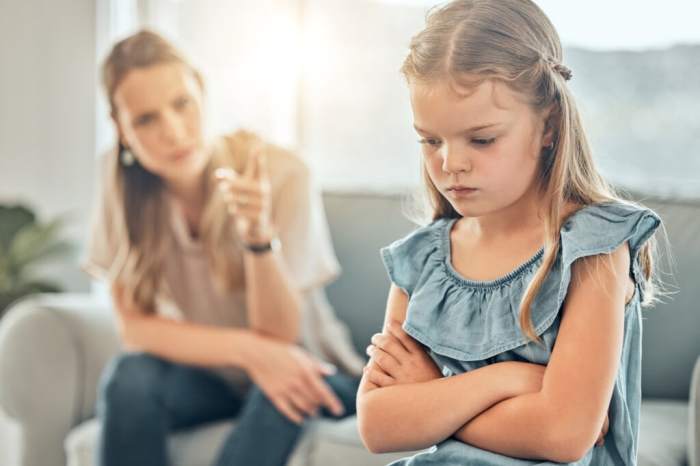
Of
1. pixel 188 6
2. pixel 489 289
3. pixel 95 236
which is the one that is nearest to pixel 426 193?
pixel 489 289

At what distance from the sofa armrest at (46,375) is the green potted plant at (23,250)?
3.07 ft

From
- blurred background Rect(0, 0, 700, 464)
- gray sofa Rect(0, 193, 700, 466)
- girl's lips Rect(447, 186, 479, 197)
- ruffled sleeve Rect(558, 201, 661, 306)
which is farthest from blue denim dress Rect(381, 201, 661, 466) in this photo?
gray sofa Rect(0, 193, 700, 466)

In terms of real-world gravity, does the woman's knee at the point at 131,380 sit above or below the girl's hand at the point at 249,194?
below

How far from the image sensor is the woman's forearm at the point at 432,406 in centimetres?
103

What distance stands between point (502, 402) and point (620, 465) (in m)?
0.15

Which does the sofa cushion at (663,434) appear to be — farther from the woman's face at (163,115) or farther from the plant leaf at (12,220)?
the plant leaf at (12,220)

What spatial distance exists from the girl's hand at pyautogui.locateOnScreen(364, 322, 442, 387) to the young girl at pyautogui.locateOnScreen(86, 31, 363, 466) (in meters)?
0.78

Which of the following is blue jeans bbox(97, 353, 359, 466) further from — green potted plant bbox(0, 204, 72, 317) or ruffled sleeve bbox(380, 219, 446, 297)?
green potted plant bbox(0, 204, 72, 317)

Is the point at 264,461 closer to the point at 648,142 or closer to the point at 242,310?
the point at 242,310

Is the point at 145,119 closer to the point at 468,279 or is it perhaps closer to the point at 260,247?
the point at 260,247

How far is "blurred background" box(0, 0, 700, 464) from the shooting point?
2354 mm

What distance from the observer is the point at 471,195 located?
1026 millimetres

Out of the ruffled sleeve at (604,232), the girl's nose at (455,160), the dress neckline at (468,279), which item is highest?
the girl's nose at (455,160)

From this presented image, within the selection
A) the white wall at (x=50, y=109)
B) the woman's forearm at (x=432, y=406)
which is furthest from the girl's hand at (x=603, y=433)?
the white wall at (x=50, y=109)
